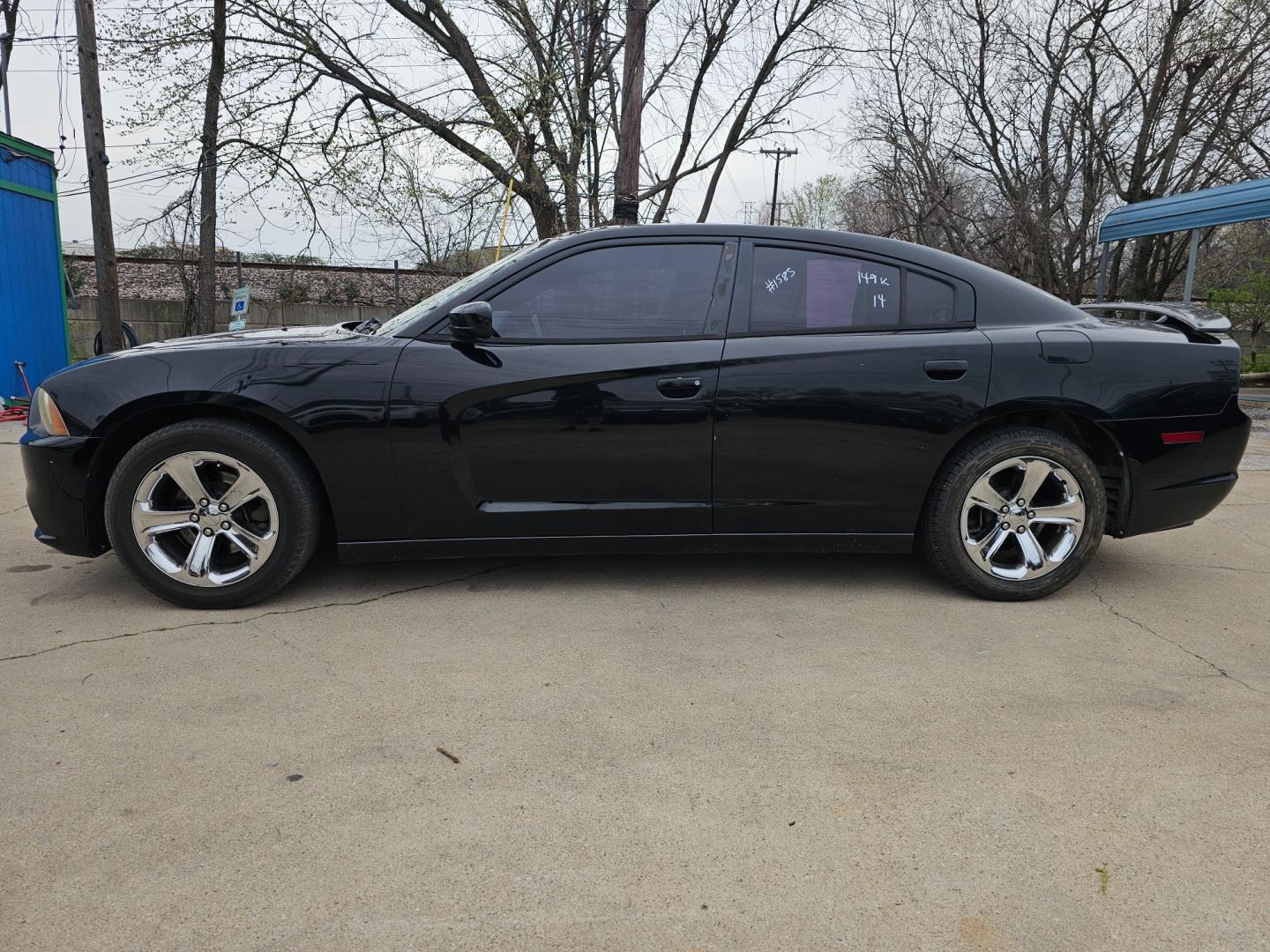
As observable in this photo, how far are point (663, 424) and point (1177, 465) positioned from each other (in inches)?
86.2

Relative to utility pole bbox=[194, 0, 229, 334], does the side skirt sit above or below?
below

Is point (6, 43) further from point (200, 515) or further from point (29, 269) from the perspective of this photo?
point (200, 515)

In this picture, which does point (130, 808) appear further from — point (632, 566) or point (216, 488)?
point (632, 566)

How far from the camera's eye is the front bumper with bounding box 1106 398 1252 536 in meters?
3.65

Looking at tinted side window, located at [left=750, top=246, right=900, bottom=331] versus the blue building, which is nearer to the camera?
tinted side window, located at [left=750, top=246, right=900, bottom=331]

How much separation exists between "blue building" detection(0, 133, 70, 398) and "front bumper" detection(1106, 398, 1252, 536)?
1163 centimetres

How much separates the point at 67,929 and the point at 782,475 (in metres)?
2.68

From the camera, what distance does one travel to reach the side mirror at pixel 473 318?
132 inches

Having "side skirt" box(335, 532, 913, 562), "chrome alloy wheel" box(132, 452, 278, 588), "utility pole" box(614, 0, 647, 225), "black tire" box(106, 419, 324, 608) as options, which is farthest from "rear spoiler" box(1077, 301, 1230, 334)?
"utility pole" box(614, 0, 647, 225)

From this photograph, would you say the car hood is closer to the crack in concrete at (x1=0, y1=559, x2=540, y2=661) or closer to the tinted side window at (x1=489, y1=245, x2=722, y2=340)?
the tinted side window at (x1=489, y1=245, x2=722, y2=340)

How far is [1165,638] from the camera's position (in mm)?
3303

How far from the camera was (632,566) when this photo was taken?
13.4ft

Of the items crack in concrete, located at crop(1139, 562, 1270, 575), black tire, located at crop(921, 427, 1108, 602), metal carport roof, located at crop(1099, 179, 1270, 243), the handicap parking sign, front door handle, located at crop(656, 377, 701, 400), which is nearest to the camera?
front door handle, located at crop(656, 377, 701, 400)

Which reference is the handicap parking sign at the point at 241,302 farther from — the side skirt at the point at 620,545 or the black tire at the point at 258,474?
the side skirt at the point at 620,545
